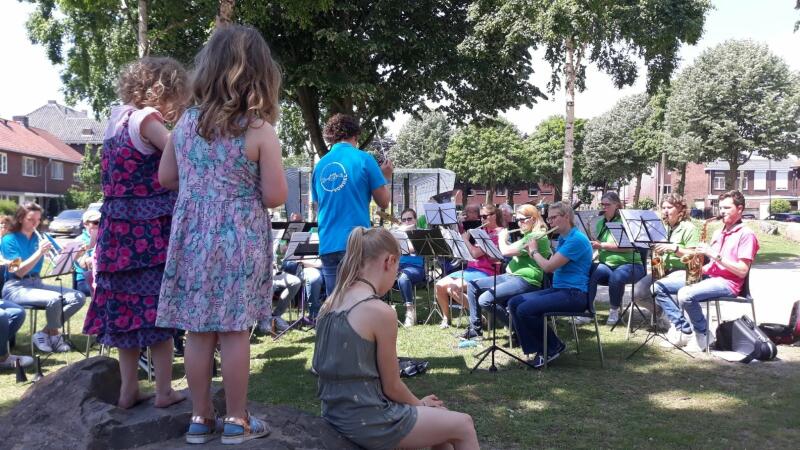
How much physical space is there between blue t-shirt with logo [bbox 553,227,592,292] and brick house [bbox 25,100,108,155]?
222 feet

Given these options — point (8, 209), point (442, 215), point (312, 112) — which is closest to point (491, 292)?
point (442, 215)

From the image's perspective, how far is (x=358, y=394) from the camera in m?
2.95

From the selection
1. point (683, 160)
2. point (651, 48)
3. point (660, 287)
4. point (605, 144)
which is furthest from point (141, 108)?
point (605, 144)

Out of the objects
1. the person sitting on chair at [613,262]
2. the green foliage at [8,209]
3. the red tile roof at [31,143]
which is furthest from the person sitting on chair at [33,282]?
the red tile roof at [31,143]

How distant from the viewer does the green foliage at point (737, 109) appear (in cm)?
3650

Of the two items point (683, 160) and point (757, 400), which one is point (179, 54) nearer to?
point (757, 400)

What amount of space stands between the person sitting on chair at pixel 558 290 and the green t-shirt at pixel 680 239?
2.09 meters

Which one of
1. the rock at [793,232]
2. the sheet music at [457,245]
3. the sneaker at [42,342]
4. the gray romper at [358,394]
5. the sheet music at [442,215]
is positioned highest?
the sheet music at [442,215]

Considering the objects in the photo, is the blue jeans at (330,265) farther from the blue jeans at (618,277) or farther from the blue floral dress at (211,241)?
the blue jeans at (618,277)

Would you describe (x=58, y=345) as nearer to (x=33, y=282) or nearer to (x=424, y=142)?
(x=33, y=282)

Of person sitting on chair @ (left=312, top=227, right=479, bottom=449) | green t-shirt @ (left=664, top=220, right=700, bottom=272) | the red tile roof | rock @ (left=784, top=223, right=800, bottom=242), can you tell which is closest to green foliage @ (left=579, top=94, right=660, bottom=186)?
rock @ (left=784, top=223, right=800, bottom=242)

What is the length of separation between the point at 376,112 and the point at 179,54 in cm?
552

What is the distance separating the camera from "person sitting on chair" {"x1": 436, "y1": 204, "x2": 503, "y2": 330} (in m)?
8.29

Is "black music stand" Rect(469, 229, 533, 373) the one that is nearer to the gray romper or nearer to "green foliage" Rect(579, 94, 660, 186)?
the gray romper
